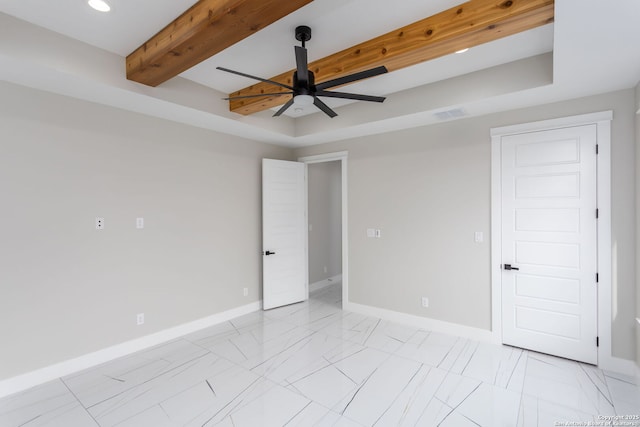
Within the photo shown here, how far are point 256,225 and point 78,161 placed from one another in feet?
7.33

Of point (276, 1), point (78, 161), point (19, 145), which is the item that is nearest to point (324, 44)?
point (276, 1)

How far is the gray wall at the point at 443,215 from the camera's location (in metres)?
2.64

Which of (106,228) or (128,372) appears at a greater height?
(106,228)

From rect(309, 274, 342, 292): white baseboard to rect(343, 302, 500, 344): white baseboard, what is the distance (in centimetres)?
122

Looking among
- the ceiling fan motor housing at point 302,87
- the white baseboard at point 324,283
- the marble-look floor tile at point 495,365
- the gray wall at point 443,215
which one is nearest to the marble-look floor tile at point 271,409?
the marble-look floor tile at point 495,365

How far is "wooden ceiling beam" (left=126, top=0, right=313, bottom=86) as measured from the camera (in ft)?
5.55

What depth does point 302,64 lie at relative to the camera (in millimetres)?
1999

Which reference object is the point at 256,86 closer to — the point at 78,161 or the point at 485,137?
the point at 78,161

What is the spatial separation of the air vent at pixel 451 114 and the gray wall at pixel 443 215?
15cm

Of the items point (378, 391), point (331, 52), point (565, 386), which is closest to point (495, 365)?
point (565, 386)

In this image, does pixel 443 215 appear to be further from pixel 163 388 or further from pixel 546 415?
pixel 163 388

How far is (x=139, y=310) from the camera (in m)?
3.20

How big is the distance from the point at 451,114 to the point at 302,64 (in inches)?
79.4

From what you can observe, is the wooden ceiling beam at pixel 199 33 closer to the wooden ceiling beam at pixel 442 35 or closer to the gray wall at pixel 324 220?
the wooden ceiling beam at pixel 442 35
